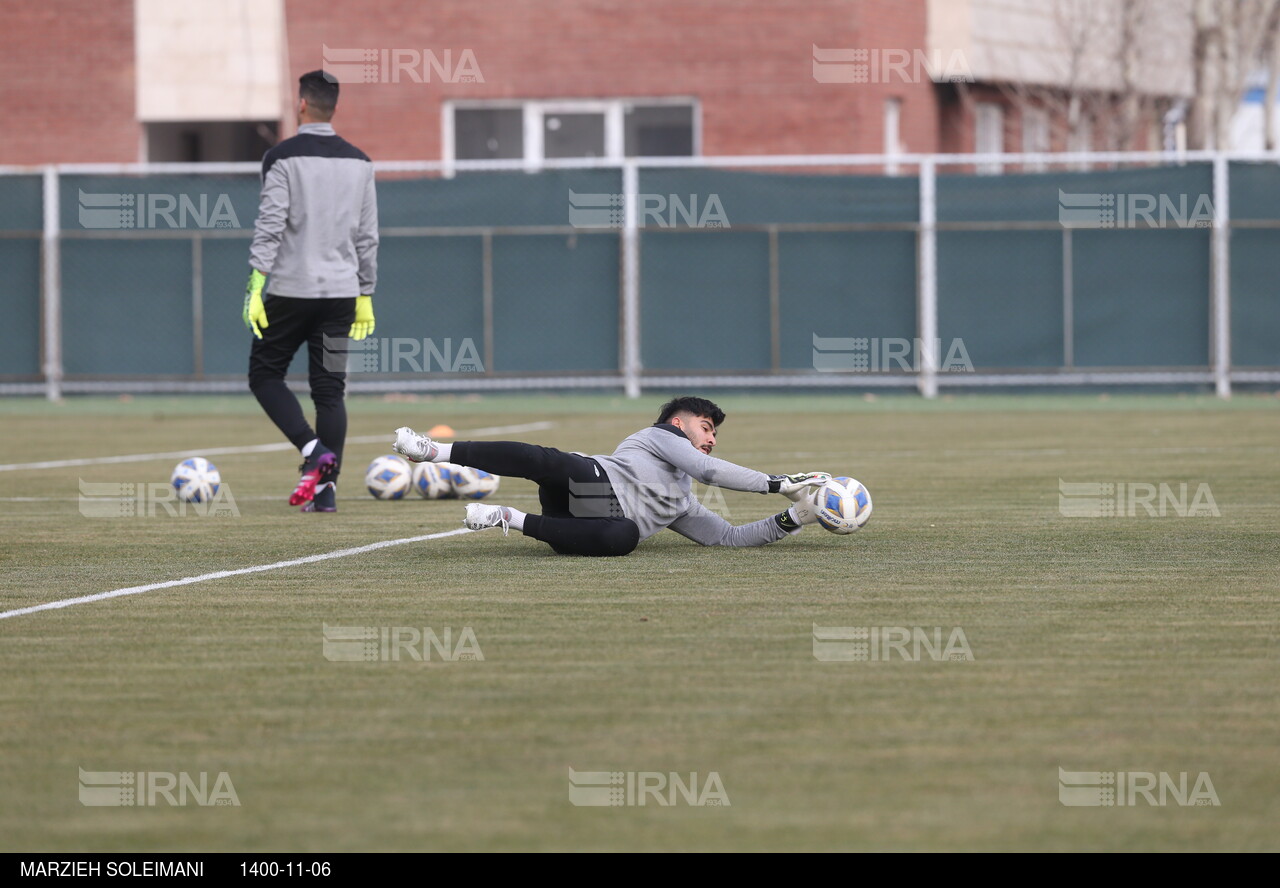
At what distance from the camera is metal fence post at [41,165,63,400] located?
22.7 m

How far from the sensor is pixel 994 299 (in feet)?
73.5

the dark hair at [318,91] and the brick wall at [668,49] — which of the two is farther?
the brick wall at [668,49]

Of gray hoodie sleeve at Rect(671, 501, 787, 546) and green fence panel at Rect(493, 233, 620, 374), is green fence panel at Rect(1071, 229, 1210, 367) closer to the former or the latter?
green fence panel at Rect(493, 233, 620, 374)

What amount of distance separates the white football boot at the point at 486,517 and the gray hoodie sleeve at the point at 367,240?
3.11 m

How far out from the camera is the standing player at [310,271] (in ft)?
34.6

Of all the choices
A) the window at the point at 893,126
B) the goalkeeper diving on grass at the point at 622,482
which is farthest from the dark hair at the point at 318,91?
the window at the point at 893,126

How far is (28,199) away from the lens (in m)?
22.9

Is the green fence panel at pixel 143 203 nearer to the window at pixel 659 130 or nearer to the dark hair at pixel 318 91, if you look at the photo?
the window at pixel 659 130

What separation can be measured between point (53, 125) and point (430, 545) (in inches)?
836

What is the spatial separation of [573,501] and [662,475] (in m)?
0.39

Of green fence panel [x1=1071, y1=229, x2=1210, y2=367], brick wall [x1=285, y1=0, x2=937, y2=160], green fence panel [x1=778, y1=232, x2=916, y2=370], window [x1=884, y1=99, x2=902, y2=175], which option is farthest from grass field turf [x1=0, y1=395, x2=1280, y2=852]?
window [x1=884, y1=99, x2=902, y2=175]

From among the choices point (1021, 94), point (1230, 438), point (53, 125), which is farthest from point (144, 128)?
point (1230, 438)

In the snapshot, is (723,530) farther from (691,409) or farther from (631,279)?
Result: (631,279)

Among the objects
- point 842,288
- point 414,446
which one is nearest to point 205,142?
point 842,288
